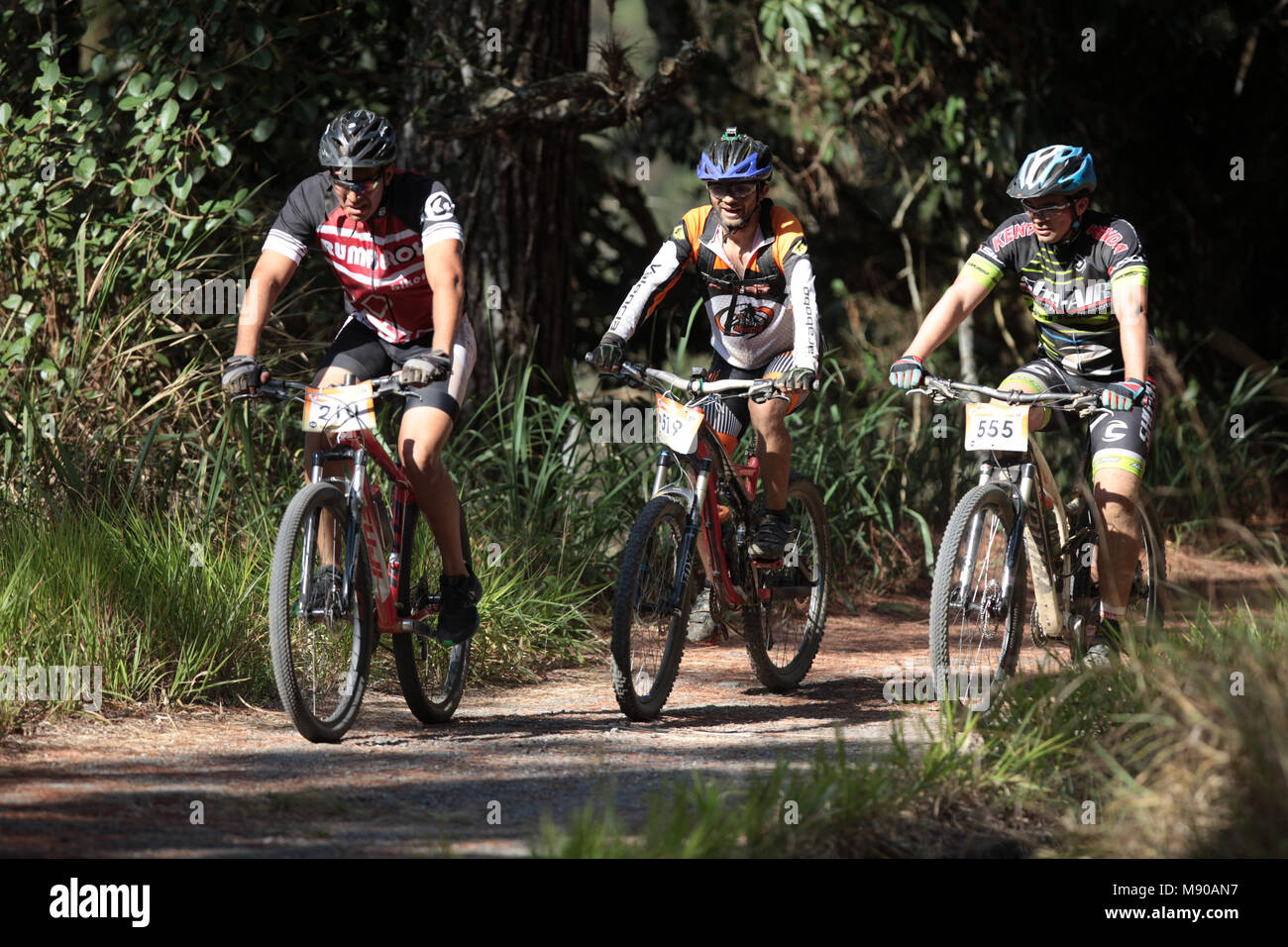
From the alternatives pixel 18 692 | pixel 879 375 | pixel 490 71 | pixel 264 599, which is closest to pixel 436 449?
pixel 264 599

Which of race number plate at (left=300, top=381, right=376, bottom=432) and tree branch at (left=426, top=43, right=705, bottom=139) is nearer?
race number plate at (left=300, top=381, right=376, bottom=432)

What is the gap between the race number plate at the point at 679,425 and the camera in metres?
5.66

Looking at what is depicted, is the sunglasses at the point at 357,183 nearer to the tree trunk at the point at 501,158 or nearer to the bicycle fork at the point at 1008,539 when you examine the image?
the bicycle fork at the point at 1008,539

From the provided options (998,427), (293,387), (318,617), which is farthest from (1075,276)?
(318,617)

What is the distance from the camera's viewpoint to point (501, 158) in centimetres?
841

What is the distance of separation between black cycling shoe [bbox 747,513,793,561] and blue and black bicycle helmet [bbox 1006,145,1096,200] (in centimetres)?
164

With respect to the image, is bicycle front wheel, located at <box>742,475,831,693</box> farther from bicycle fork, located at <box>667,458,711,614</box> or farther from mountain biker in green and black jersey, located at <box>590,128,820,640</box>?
bicycle fork, located at <box>667,458,711,614</box>

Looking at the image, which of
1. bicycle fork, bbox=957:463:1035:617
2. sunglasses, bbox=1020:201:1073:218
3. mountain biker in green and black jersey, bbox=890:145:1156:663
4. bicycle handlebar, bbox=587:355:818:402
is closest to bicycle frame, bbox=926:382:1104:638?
bicycle fork, bbox=957:463:1035:617

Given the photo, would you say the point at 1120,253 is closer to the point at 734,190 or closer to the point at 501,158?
the point at 734,190

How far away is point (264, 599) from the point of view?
6.00 meters

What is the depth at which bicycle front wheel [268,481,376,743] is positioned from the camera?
4836 mm

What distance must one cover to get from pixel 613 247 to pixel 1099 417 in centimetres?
575
